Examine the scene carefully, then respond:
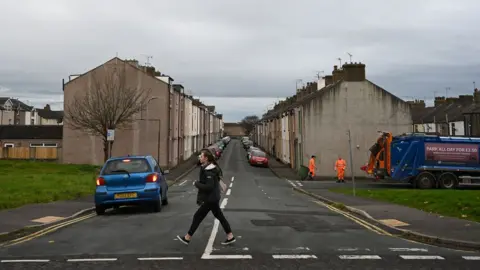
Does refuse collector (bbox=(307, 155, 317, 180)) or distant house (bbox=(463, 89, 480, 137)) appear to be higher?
distant house (bbox=(463, 89, 480, 137))

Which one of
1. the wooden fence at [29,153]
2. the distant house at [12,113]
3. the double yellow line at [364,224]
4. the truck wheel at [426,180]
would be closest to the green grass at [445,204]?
the double yellow line at [364,224]

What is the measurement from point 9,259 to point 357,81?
110ft

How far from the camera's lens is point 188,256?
738cm

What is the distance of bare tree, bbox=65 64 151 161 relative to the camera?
3478 centimetres

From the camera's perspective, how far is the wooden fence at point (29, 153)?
52.1 metres

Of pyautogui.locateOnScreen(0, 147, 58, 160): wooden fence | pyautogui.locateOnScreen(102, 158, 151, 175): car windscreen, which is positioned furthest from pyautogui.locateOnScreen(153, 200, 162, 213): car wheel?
pyautogui.locateOnScreen(0, 147, 58, 160): wooden fence

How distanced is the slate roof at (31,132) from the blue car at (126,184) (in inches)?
1882

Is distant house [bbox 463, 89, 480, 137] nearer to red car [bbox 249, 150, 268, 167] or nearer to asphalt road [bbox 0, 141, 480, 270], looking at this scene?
red car [bbox 249, 150, 268, 167]

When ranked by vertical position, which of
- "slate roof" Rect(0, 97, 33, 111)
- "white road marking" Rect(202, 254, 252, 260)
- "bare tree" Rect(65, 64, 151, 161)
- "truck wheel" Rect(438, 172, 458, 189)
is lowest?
"truck wheel" Rect(438, 172, 458, 189)

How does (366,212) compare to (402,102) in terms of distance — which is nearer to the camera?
(366,212)

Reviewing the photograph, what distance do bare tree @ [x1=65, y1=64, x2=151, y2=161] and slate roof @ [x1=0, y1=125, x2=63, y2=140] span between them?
1663 cm

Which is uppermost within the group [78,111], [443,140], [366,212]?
[78,111]

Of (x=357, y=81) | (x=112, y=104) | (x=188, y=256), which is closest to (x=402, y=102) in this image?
(x=357, y=81)

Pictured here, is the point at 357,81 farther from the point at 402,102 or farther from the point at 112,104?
the point at 112,104
